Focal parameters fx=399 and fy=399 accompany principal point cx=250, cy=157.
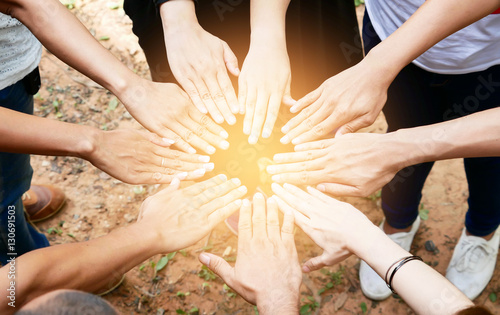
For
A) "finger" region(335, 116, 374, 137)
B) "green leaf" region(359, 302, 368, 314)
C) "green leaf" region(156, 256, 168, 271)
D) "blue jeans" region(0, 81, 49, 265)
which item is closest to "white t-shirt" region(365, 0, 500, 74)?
"finger" region(335, 116, 374, 137)

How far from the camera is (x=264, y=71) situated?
230 cm

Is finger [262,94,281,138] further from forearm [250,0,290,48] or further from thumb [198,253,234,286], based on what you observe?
thumb [198,253,234,286]

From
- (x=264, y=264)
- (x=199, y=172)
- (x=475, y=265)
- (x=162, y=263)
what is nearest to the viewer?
(x=264, y=264)

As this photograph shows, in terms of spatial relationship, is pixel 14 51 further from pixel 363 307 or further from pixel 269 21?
pixel 363 307

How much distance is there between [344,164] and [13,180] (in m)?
1.80

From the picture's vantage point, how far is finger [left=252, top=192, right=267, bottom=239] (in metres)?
2.07

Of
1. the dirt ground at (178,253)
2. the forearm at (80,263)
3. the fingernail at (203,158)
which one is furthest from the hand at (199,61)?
the dirt ground at (178,253)

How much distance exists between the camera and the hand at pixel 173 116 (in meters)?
2.22

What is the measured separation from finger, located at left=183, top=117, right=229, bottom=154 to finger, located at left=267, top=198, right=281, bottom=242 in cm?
43

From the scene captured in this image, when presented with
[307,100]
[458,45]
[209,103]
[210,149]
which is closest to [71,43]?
[209,103]

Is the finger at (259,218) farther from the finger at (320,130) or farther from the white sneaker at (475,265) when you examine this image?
the white sneaker at (475,265)

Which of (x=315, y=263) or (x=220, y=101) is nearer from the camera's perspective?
(x=315, y=263)

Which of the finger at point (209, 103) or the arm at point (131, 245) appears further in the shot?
the finger at point (209, 103)

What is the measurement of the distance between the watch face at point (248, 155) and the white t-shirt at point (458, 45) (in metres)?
0.78
